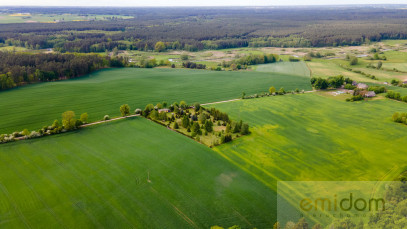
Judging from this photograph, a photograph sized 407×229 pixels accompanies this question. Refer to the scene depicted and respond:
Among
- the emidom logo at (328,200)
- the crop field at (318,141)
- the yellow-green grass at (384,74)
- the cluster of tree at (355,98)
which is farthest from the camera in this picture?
the yellow-green grass at (384,74)

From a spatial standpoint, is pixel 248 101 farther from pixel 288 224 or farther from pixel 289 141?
pixel 288 224

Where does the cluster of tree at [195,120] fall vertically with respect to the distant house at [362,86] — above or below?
below

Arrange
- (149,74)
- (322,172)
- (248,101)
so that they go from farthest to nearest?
(149,74), (248,101), (322,172)

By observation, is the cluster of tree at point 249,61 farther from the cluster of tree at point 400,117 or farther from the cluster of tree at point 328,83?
the cluster of tree at point 400,117

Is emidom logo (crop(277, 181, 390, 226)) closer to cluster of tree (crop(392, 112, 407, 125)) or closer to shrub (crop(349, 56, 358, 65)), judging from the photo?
cluster of tree (crop(392, 112, 407, 125))

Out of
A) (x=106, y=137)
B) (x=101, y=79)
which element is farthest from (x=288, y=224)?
(x=101, y=79)

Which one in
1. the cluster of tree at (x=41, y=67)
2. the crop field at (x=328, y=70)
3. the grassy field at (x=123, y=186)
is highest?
the cluster of tree at (x=41, y=67)

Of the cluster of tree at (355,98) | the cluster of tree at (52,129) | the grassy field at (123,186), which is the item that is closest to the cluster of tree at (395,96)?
the cluster of tree at (355,98)
